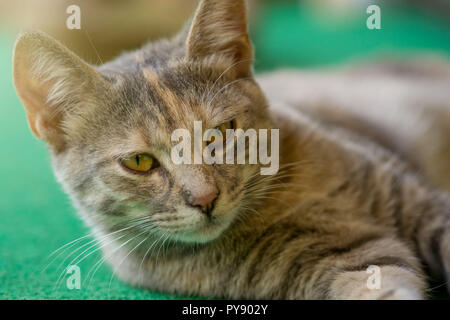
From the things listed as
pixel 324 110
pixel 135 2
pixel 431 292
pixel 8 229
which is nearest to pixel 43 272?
pixel 8 229

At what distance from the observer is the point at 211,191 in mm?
1310

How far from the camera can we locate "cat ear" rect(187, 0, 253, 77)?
152 centimetres

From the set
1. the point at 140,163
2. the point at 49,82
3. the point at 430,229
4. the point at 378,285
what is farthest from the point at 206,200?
the point at 430,229

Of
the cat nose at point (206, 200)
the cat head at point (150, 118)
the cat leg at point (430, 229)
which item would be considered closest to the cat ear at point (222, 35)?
the cat head at point (150, 118)

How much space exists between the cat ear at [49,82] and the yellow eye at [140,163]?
0.77 ft

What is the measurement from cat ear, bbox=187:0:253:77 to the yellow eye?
0.35 metres

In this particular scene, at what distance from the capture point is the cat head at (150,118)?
53.6 inches

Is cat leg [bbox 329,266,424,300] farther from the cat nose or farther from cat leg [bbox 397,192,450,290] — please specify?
the cat nose

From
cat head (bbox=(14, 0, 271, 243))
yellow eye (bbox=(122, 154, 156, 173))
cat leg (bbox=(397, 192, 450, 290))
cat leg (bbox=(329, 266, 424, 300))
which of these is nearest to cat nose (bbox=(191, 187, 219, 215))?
cat head (bbox=(14, 0, 271, 243))

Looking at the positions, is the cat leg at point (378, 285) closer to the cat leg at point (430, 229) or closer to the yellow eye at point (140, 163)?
the cat leg at point (430, 229)

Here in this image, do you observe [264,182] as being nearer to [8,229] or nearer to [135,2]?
[8,229]

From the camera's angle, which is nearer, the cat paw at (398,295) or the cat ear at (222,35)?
the cat paw at (398,295)

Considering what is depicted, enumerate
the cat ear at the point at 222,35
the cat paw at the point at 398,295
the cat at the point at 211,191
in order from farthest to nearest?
the cat ear at the point at 222,35 → the cat at the point at 211,191 → the cat paw at the point at 398,295
